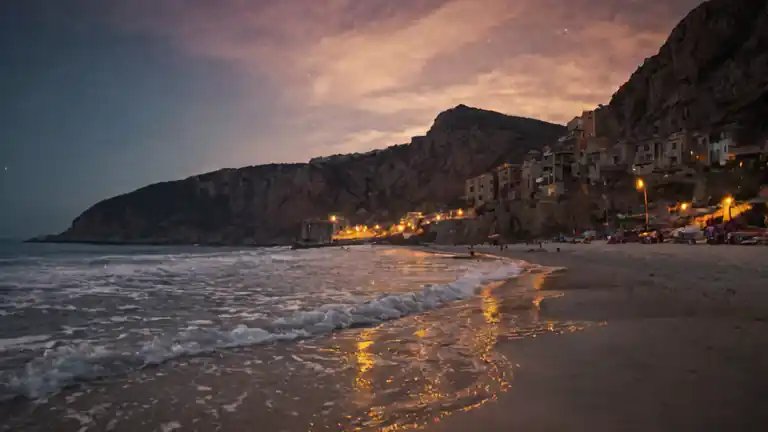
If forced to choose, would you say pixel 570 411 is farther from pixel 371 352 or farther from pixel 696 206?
pixel 696 206

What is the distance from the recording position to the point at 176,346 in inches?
205

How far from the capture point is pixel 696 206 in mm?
42469

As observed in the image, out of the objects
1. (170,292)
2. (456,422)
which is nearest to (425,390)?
(456,422)

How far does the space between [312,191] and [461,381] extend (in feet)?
A: 494

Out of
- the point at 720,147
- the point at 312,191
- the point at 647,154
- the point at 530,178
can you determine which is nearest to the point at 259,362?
the point at 720,147

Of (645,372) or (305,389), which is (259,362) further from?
(645,372)

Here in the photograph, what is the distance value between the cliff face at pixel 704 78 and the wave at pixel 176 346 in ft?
A: 249

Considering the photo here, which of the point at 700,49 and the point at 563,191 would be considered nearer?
the point at 563,191

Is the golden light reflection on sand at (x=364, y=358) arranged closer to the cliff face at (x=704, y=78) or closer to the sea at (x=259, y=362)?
the sea at (x=259, y=362)

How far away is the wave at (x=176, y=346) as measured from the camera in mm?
4039

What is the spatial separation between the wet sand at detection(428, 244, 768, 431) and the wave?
2.56 meters

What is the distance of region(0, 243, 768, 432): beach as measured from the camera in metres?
2.87

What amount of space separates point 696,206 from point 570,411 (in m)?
49.0

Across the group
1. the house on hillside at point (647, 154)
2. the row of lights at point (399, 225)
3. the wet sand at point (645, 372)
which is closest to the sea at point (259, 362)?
the wet sand at point (645, 372)
